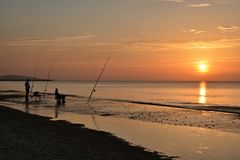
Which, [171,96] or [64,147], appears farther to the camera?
[171,96]

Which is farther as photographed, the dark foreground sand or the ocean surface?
the ocean surface

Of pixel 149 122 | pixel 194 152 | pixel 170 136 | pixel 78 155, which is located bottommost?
pixel 78 155

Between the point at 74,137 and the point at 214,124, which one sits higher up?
the point at 214,124

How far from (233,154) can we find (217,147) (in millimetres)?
1243

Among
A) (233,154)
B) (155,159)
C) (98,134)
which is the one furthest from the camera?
(98,134)

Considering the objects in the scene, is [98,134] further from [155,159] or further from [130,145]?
[155,159]

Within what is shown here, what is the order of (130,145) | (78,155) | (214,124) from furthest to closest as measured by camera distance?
(214,124) < (130,145) < (78,155)

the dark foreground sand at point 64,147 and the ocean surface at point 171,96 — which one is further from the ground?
the ocean surface at point 171,96

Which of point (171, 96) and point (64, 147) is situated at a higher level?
point (171, 96)

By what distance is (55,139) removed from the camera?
A: 44.1ft

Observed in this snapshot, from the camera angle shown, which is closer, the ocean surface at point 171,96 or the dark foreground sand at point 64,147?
the dark foreground sand at point 64,147

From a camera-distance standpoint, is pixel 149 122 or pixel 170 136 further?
pixel 149 122

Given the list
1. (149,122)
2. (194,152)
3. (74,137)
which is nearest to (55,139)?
(74,137)

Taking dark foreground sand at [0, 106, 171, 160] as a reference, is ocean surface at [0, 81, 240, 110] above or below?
above
